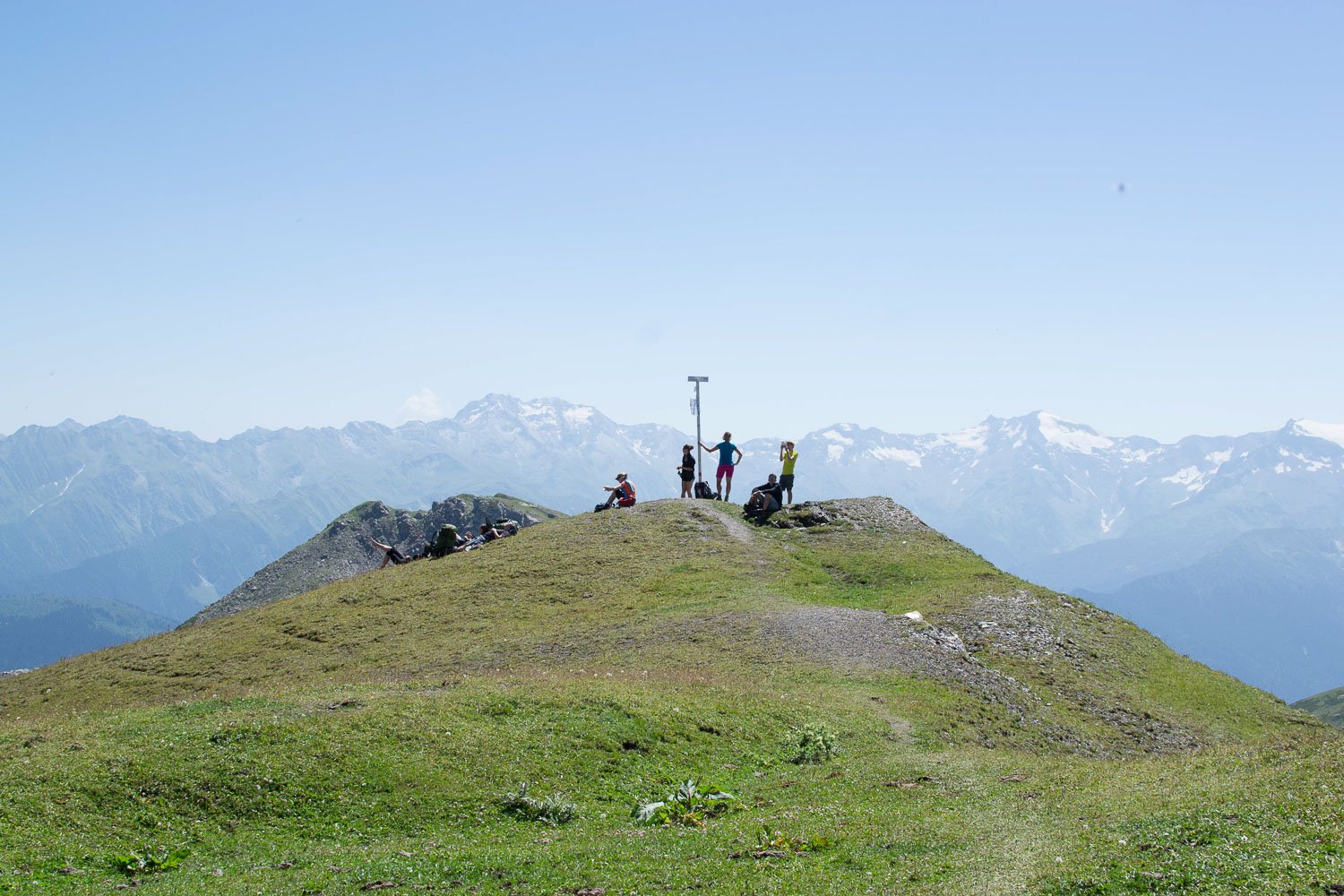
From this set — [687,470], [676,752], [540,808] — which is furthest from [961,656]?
[687,470]

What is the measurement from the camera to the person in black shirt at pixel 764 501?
185ft

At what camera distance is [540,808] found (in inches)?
746

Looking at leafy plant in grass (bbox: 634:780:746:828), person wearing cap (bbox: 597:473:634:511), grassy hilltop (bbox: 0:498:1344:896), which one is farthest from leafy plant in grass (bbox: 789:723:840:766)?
person wearing cap (bbox: 597:473:634:511)

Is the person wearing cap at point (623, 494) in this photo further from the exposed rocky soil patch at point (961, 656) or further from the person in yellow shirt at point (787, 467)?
the exposed rocky soil patch at point (961, 656)

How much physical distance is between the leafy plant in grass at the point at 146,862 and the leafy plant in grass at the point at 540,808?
5.83m

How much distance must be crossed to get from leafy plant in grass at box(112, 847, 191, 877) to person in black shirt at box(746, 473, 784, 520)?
4172cm

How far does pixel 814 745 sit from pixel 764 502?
33.0 m

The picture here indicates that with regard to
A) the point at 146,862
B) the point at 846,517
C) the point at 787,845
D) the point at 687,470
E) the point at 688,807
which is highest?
the point at 687,470

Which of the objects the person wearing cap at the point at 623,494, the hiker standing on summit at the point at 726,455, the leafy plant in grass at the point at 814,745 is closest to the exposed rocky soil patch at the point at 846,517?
the hiker standing on summit at the point at 726,455

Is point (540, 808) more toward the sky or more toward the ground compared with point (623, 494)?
more toward the ground

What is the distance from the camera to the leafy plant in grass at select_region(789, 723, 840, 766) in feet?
76.8

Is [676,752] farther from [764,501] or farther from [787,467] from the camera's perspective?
[764,501]

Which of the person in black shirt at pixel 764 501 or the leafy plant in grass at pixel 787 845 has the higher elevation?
the person in black shirt at pixel 764 501

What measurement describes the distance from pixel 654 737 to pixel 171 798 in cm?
1043
